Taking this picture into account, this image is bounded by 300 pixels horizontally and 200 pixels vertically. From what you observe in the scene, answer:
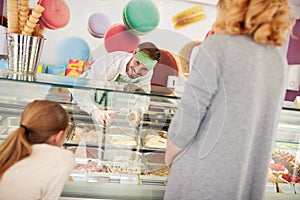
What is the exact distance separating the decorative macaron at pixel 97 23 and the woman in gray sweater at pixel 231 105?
10.4ft

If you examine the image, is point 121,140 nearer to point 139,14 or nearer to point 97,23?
point 97,23

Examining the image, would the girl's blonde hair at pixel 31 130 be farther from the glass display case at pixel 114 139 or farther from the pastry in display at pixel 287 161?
the pastry in display at pixel 287 161

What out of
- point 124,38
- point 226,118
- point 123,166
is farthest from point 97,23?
point 226,118

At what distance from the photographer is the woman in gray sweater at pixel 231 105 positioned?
3.48 ft

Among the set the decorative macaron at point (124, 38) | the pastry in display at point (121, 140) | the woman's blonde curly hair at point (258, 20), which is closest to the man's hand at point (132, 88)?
the pastry in display at point (121, 140)

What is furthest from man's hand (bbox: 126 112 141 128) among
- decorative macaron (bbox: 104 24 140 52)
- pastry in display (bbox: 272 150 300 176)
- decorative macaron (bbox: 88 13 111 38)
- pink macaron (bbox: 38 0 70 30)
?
pink macaron (bbox: 38 0 70 30)

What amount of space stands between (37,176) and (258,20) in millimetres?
899

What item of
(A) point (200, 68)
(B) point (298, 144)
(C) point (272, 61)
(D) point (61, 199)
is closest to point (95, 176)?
(D) point (61, 199)

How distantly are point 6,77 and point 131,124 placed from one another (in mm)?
607

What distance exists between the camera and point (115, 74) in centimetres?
175

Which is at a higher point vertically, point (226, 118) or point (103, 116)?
point (226, 118)

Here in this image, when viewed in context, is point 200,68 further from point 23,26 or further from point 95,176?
point 23,26

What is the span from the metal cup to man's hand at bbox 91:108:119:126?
352 mm

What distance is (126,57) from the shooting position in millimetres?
1990
